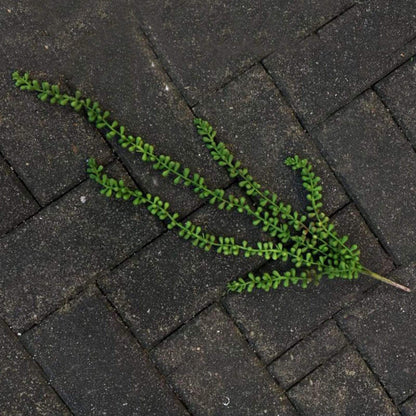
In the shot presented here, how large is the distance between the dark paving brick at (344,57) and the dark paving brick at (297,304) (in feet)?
2.04

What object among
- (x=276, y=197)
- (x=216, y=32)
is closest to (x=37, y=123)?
(x=216, y=32)

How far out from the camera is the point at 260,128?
9.09 feet

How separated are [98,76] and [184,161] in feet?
2.04

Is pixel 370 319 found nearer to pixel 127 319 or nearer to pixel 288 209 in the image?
pixel 288 209

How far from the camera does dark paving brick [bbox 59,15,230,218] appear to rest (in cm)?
269

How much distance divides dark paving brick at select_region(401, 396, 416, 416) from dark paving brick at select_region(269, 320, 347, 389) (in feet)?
1.64

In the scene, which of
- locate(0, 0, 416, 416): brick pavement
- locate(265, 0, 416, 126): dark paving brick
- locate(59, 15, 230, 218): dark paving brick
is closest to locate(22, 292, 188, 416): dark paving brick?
locate(0, 0, 416, 416): brick pavement

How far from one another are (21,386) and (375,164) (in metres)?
2.21

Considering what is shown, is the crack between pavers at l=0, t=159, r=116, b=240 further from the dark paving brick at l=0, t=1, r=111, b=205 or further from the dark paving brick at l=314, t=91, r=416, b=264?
the dark paving brick at l=314, t=91, r=416, b=264

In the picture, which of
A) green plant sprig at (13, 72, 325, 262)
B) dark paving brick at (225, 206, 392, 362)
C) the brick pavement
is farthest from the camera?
dark paving brick at (225, 206, 392, 362)

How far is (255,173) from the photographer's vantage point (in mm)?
2770

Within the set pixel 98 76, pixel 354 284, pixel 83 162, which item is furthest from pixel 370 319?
pixel 98 76

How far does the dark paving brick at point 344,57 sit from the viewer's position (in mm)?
2781

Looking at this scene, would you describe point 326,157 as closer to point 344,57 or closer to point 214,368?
point 344,57
